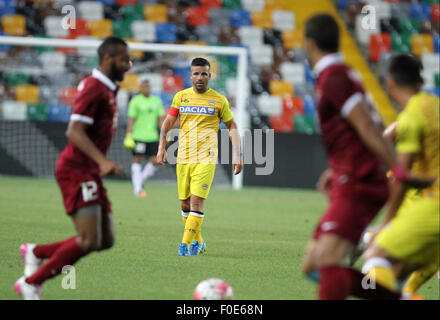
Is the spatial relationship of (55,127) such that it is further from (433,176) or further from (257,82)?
(433,176)

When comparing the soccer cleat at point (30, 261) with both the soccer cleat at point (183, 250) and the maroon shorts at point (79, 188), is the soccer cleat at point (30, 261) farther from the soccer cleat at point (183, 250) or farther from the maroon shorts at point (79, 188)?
the soccer cleat at point (183, 250)

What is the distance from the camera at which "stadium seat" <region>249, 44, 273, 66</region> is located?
22.3 metres

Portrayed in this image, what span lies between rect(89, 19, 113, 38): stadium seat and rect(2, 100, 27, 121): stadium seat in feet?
10.9

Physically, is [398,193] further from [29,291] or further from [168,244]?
[168,244]

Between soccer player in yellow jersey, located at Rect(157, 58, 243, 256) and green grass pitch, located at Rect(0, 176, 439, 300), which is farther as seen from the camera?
soccer player in yellow jersey, located at Rect(157, 58, 243, 256)

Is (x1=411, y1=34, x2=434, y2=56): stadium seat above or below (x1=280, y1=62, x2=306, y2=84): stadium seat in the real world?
above

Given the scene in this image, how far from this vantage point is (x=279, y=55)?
22.6 m

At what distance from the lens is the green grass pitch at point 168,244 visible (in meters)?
6.51

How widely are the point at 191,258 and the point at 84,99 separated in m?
3.14

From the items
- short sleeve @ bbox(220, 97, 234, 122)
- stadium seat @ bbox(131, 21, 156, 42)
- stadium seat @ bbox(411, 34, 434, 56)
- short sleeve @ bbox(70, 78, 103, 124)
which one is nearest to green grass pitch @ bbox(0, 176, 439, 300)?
short sleeve @ bbox(70, 78, 103, 124)

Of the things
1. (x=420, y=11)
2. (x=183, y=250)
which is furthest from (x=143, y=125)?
(x=420, y=11)

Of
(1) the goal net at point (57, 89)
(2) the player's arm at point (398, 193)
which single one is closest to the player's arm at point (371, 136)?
(2) the player's arm at point (398, 193)

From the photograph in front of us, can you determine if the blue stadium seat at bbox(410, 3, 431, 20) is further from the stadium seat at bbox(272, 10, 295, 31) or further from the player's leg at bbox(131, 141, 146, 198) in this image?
the player's leg at bbox(131, 141, 146, 198)

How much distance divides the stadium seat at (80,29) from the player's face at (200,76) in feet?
42.3
